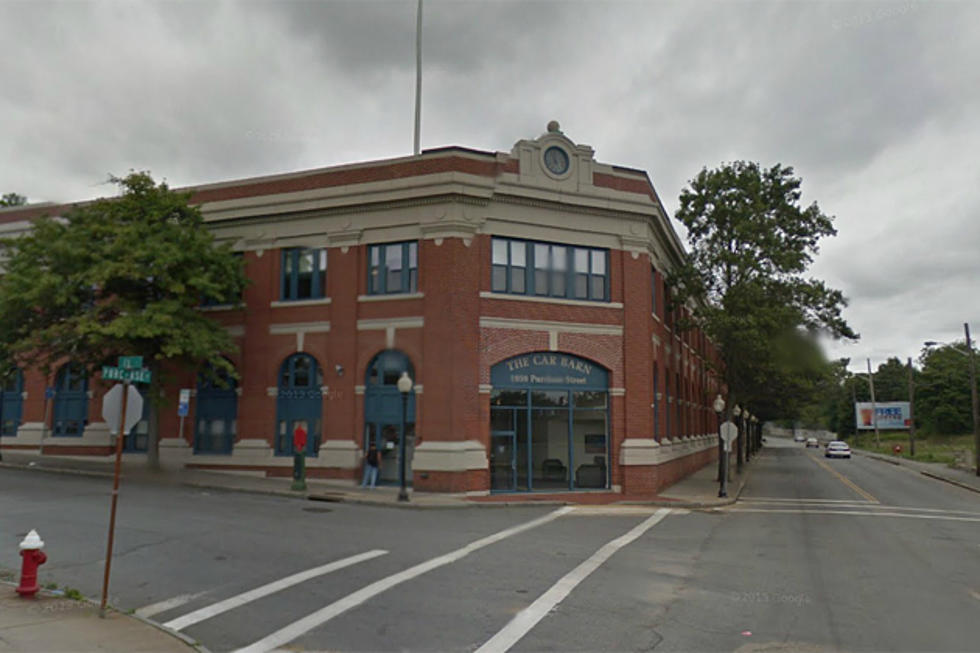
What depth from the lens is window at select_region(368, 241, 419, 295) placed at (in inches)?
959

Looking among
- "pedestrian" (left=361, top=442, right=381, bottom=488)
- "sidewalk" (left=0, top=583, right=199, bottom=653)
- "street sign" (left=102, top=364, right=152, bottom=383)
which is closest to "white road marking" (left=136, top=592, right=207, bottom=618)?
"sidewalk" (left=0, top=583, right=199, bottom=653)

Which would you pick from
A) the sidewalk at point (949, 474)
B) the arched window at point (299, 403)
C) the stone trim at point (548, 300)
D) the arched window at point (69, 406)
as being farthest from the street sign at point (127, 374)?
the sidewalk at point (949, 474)

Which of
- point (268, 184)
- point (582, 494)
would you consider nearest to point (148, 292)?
point (268, 184)

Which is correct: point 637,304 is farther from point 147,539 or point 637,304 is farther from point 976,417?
point 976,417

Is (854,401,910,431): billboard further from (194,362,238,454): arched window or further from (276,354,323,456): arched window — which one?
(194,362,238,454): arched window

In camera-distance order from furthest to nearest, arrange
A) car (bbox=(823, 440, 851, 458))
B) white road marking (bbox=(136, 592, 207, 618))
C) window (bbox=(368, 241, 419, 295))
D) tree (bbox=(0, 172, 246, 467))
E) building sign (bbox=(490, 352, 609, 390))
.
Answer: car (bbox=(823, 440, 851, 458))
window (bbox=(368, 241, 419, 295))
building sign (bbox=(490, 352, 609, 390))
tree (bbox=(0, 172, 246, 467))
white road marking (bbox=(136, 592, 207, 618))

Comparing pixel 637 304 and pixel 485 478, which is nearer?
pixel 485 478

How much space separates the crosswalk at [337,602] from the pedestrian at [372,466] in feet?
33.2

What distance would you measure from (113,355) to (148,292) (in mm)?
2302

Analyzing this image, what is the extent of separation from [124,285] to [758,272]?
73.2 feet

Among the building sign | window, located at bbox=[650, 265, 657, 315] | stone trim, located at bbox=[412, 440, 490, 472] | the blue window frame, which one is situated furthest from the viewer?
the blue window frame

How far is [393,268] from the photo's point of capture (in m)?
24.7

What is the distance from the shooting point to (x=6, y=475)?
23.4 m

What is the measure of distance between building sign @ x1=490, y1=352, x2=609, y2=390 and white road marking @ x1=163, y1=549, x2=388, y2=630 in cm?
1157
